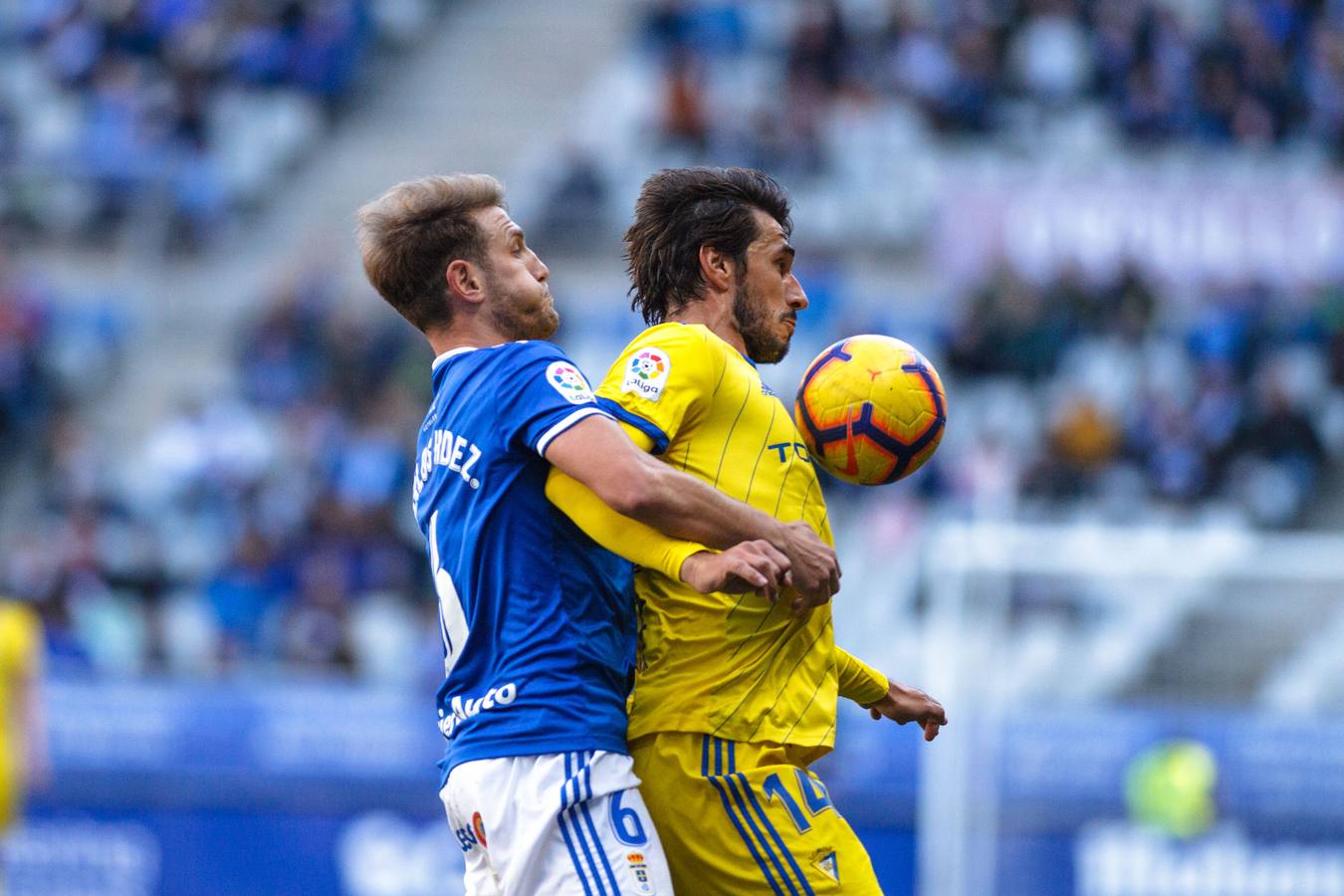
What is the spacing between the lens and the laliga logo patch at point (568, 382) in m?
4.04

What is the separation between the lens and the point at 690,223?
14.6ft

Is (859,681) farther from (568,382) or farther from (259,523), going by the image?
(259,523)

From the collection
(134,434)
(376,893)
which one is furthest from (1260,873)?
(134,434)

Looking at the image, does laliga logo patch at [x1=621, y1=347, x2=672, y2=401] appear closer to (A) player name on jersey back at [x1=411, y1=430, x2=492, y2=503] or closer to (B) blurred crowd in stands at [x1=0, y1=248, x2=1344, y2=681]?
(A) player name on jersey back at [x1=411, y1=430, x2=492, y2=503]

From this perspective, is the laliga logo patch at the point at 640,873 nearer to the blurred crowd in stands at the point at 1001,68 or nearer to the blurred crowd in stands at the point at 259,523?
the blurred crowd in stands at the point at 259,523

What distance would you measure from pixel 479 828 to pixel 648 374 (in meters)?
1.03

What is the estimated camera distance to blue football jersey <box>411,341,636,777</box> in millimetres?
4043

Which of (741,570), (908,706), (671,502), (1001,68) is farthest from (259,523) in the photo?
(741,570)

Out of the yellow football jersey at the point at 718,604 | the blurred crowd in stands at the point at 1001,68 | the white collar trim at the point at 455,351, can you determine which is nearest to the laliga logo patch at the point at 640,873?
the yellow football jersey at the point at 718,604

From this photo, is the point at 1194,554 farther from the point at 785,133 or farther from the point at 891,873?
the point at 785,133

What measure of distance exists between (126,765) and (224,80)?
9.24 m

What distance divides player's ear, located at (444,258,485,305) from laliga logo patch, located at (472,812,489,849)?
114 cm

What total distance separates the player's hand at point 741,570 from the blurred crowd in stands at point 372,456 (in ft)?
26.9

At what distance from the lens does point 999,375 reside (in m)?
14.9
